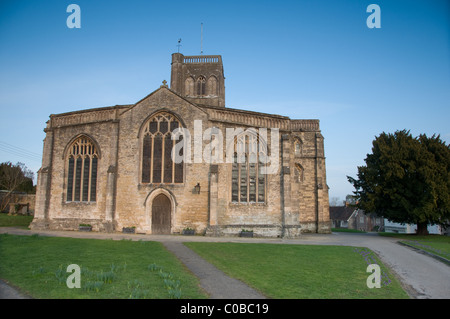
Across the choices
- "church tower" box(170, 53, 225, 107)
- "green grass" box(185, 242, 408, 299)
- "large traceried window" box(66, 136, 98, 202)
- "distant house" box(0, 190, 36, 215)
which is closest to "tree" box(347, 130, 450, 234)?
"green grass" box(185, 242, 408, 299)

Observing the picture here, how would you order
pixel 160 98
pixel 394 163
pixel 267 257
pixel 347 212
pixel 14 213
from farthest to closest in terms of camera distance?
pixel 347 212, pixel 14 213, pixel 394 163, pixel 160 98, pixel 267 257

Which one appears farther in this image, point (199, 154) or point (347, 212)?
point (347, 212)

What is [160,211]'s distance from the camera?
24562mm

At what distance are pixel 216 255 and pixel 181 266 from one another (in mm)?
2800

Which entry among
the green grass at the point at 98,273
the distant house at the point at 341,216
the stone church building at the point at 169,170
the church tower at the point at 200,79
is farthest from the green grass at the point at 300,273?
the distant house at the point at 341,216

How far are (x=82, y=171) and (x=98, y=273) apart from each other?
65.1 ft

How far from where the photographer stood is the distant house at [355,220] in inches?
2635

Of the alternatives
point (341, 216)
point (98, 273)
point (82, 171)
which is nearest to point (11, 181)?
point (82, 171)

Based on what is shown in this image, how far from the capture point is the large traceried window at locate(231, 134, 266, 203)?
2530cm

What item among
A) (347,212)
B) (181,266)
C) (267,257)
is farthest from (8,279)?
(347,212)

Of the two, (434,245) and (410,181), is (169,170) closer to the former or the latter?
(434,245)
